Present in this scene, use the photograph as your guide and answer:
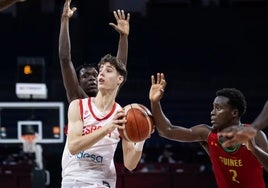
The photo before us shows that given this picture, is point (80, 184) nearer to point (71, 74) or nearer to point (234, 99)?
point (71, 74)

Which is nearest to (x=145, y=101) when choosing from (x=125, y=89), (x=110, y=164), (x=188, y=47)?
(x=125, y=89)

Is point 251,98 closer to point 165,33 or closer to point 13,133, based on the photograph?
point 165,33

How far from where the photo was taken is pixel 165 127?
14.6ft

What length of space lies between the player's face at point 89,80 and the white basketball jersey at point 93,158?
453 mm

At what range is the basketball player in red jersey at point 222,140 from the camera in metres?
4.34

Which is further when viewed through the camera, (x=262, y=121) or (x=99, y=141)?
(x=99, y=141)

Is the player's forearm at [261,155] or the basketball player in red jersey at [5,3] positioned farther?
the basketball player in red jersey at [5,3]

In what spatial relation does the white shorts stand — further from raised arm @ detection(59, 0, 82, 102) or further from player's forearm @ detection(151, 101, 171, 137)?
raised arm @ detection(59, 0, 82, 102)

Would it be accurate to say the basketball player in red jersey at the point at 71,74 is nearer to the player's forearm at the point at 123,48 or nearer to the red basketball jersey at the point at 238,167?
the player's forearm at the point at 123,48

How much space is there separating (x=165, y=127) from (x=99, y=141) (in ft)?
1.66

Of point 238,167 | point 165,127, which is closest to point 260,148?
point 238,167

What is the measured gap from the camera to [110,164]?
434 cm

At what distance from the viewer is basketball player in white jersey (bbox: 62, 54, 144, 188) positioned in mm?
4223

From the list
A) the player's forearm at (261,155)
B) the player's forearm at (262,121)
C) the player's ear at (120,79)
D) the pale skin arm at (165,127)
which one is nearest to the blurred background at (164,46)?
the pale skin arm at (165,127)
